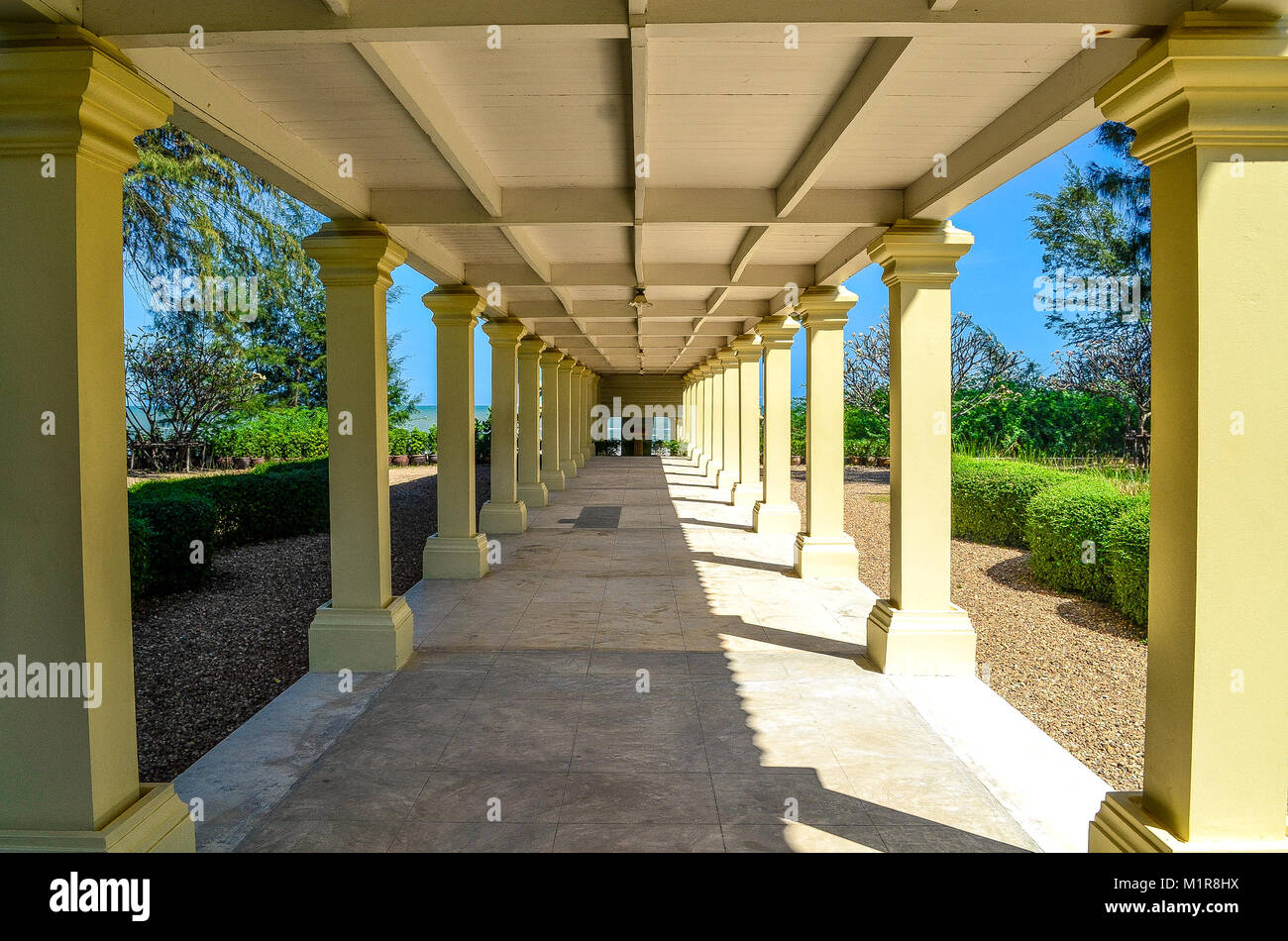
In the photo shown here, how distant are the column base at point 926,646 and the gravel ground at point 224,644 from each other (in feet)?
15.6

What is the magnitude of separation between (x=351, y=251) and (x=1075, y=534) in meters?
8.16

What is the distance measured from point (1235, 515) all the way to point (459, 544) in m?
7.82

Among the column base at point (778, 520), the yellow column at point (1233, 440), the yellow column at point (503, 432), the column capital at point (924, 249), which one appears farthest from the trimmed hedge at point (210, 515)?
the yellow column at point (1233, 440)

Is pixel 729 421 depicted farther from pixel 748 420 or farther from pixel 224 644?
pixel 224 644

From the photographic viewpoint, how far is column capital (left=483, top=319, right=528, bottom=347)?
12219 millimetres

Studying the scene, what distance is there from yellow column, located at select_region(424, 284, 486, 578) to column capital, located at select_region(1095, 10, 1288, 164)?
23.2 feet

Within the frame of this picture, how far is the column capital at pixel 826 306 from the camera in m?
8.75

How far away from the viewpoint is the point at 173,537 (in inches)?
337

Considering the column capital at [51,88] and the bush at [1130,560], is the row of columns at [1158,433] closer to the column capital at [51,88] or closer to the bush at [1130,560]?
the column capital at [51,88]

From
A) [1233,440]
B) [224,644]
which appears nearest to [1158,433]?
[1233,440]

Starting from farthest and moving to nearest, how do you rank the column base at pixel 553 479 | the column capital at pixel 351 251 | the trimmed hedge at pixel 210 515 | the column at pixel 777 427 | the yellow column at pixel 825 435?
the column base at pixel 553 479 < the column at pixel 777 427 < the yellow column at pixel 825 435 < the trimmed hedge at pixel 210 515 < the column capital at pixel 351 251

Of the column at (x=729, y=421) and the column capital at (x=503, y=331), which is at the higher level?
the column capital at (x=503, y=331)

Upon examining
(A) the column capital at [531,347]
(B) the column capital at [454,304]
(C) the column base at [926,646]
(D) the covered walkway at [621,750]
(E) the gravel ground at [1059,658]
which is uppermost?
(A) the column capital at [531,347]

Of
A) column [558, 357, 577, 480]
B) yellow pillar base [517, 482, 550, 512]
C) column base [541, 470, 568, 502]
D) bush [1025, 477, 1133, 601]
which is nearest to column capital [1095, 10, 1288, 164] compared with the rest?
bush [1025, 477, 1133, 601]
